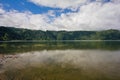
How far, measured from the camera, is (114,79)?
1970 cm

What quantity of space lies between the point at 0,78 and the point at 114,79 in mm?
14350

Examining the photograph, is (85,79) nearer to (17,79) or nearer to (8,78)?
(17,79)

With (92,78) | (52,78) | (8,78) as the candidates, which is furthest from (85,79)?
(8,78)

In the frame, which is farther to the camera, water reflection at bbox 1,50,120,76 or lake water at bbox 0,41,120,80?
water reflection at bbox 1,50,120,76

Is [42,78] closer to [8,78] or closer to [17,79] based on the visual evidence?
[17,79]

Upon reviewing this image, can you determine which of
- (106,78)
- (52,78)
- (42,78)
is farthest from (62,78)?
(106,78)

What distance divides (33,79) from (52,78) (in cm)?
239

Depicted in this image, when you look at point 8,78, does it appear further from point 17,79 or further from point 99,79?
point 99,79

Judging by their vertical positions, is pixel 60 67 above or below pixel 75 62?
above

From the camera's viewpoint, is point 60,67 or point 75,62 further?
point 75,62

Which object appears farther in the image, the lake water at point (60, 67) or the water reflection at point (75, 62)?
the water reflection at point (75, 62)

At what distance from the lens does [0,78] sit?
20.7 m

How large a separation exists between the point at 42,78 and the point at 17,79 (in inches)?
122

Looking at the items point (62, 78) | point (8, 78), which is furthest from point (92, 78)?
point (8, 78)
